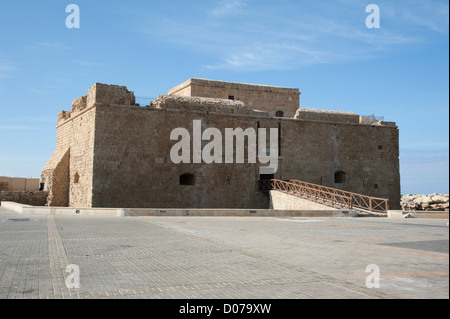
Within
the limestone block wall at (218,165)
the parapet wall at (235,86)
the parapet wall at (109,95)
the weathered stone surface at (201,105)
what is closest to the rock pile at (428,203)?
the limestone block wall at (218,165)

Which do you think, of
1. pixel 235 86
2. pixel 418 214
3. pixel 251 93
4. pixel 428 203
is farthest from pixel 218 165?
pixel 428 203

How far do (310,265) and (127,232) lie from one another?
504 centimetres

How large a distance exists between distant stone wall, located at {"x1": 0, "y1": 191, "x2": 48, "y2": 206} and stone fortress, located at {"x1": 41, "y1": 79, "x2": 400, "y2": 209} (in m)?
0.68

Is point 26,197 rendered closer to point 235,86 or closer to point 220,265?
point 235,86

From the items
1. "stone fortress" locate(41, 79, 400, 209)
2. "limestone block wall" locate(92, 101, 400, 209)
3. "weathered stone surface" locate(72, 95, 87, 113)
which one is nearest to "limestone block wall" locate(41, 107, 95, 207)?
"stone fortress" locate(41, 79, 400, 209)

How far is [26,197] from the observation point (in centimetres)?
2381

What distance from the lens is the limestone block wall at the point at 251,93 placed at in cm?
2616

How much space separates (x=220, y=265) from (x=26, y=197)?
20995 millimetres

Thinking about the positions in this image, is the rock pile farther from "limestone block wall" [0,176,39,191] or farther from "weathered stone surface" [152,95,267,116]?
"limestone block wall" [0,176,39,191]

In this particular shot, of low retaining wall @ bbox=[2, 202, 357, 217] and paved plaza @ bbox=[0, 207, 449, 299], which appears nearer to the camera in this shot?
paved plaza @ bbox=[0, 207, 449, 299]

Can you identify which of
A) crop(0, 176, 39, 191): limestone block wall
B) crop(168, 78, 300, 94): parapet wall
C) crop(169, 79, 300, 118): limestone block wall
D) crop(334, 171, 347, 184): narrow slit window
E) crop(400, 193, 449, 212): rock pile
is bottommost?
crop(400, 193, 449, 212): rock pile

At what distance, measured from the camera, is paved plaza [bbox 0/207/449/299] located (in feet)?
14.0
